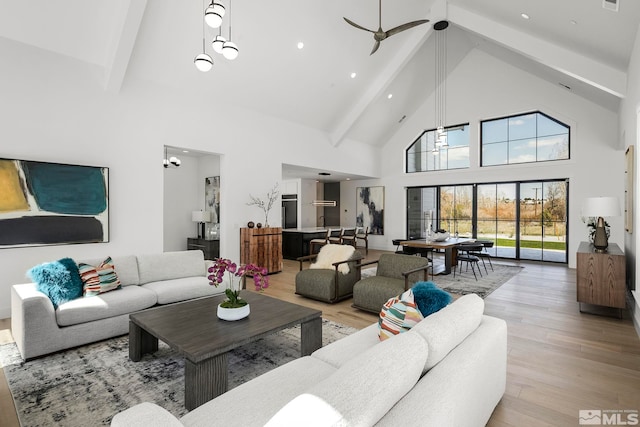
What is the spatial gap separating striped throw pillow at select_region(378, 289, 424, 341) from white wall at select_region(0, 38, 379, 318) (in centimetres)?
438

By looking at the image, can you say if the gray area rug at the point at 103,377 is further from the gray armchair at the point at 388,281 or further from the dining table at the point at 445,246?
the dining table at the point at 445,246

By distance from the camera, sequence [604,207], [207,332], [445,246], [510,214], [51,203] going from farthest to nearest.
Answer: [510,214]
[445,246]
[51,203]
[604,207]
[207,332]

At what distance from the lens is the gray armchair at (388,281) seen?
12.7 feet

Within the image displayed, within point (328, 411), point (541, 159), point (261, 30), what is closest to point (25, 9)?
point (261, 30)

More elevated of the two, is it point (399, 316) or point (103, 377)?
A: point (399, 316)

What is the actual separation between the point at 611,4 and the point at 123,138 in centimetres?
648

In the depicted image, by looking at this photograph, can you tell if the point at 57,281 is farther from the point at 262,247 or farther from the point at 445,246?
the point at 445,246

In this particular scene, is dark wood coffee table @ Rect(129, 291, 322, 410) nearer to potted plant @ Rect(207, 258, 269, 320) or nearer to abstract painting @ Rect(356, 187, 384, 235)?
potted plant @ Rect(207, 258, 269, 320)

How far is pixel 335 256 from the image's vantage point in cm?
489

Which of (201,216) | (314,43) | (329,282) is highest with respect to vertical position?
(314,43)

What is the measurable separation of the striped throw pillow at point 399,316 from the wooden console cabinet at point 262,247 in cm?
464

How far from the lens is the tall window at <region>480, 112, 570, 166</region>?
7590 millimetres

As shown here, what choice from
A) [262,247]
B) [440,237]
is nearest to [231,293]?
[262,247]

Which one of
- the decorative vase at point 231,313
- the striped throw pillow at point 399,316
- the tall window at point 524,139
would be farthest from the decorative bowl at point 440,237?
the decorative vase at point 231,313
